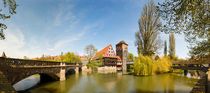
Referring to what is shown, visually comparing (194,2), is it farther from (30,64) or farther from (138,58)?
(138,58)

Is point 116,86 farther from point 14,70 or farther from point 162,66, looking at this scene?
point 162,66

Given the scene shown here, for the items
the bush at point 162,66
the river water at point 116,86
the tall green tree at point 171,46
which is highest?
the tall green tree at point 171,46

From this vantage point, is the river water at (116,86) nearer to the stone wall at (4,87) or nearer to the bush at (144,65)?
the stone wall at (4,87)

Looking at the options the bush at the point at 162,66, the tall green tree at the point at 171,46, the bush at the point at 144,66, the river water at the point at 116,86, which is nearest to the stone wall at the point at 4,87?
the river water at the point at 116,86

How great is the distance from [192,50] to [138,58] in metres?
28.5

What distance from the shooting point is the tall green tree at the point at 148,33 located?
44688 mm

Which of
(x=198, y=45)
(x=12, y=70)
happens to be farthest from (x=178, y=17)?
(x=12, y=70)

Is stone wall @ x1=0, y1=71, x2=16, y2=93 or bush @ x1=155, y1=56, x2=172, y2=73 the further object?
bush @ x1=155, y1=56, x2=172, y2=73

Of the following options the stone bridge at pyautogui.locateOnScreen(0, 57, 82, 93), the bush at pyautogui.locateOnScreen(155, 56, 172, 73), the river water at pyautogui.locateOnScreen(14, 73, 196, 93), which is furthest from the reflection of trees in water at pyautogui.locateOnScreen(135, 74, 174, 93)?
the bush at pyautogui.locateOnScreen(155, 56, 172, 73)

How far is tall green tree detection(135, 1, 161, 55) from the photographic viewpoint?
44688 mm

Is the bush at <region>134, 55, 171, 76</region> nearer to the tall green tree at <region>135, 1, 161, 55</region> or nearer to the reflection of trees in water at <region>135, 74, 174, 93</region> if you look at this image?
the tall green tree at <region>135, 1, 161, 55</region>

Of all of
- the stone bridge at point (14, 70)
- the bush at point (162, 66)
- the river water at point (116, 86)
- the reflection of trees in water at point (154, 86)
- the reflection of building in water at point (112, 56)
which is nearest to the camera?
the stone bridge at point (14, 70)

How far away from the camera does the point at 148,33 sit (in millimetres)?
44719

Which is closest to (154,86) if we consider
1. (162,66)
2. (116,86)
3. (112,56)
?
(116,86)
